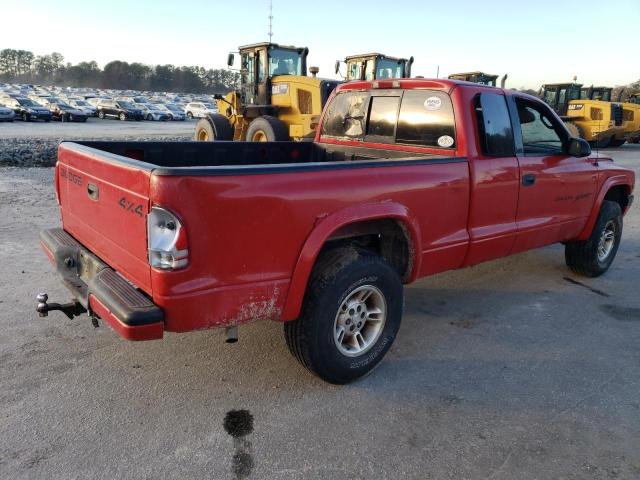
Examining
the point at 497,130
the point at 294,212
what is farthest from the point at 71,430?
the point at 497,130

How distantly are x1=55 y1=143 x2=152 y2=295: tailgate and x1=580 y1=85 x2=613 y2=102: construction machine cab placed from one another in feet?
81.3

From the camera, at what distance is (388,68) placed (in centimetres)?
1623

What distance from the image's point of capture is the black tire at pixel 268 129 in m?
12.3

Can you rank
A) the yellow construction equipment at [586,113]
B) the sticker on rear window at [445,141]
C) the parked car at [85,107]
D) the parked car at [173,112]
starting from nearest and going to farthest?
1. the sticker on rear window at [445,141]
2. the yellow construction equipment at [586,113]
3. the parked car at [85,107]
4. the parked car at [173,112]

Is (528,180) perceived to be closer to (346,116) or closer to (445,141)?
(445,141)

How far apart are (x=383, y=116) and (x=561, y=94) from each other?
71.0 feet

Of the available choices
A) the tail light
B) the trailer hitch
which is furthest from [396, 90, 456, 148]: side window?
the trailer hitch

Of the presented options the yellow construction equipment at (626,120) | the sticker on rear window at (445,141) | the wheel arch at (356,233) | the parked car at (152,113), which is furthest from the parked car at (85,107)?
the wheel arch at (356,233)

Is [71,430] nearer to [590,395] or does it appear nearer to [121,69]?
[590,395]

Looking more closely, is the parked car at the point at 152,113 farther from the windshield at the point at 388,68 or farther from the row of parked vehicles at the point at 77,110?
the windshield at the point at 388,68

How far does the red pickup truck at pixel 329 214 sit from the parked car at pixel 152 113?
1494 inches

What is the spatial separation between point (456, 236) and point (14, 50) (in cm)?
16024

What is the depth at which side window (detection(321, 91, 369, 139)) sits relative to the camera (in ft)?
16.1

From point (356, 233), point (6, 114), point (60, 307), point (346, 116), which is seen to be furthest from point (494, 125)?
point (6, 114)
